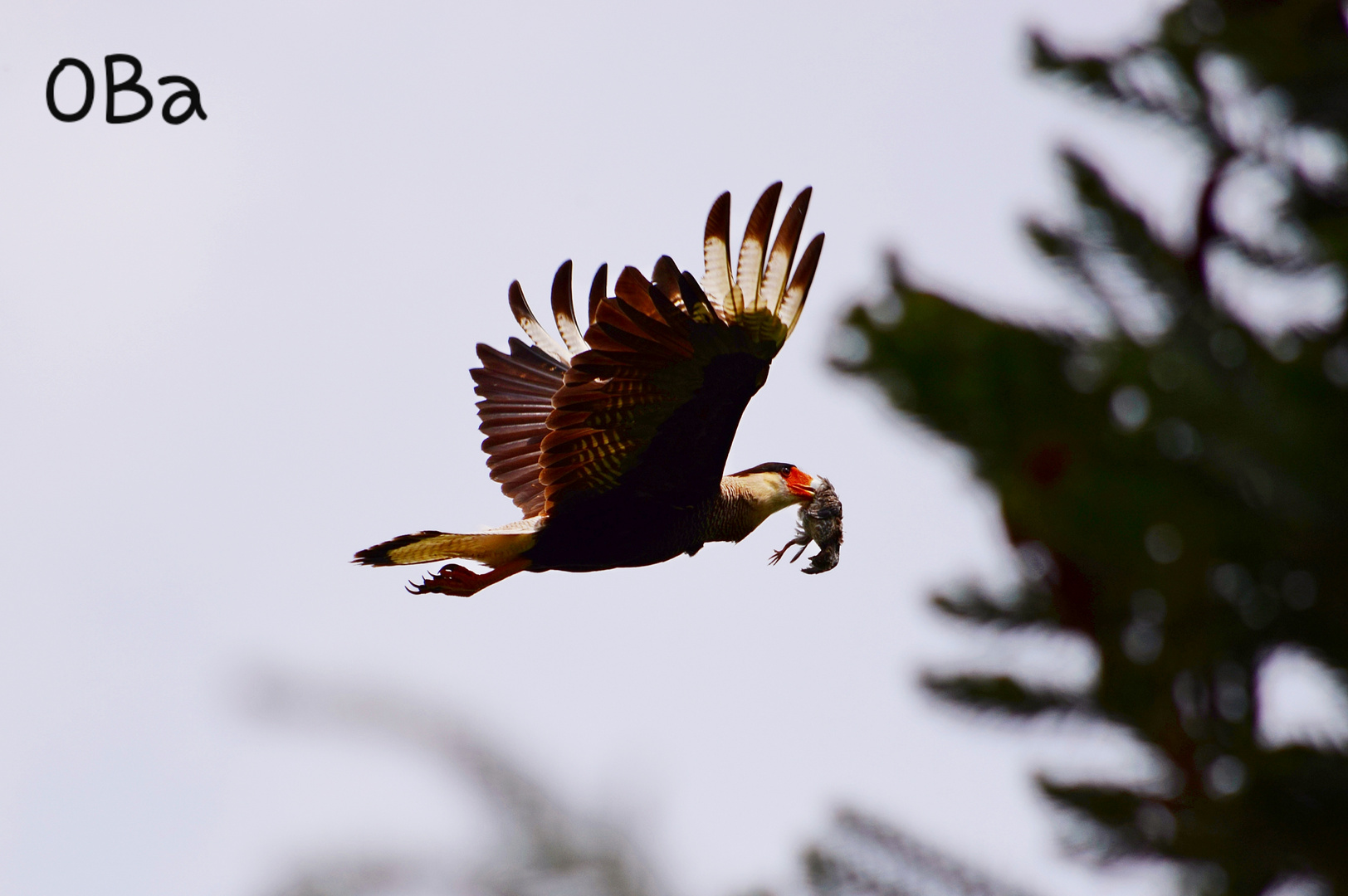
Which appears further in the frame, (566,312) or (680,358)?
(566,312)

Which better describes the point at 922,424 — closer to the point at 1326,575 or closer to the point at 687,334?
the point at 1326,575

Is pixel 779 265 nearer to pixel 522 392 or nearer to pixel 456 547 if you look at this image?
pixel 456 547

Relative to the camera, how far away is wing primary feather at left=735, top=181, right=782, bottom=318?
19.2ft

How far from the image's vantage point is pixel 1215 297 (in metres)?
1.33

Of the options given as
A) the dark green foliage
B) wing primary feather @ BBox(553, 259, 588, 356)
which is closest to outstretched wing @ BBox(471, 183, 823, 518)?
wing primary feather @ BBox(553, 259, 588, 356)

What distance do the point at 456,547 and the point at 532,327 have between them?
6.52 feet

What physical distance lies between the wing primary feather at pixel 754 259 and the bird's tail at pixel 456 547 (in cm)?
158

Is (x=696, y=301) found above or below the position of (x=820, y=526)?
above

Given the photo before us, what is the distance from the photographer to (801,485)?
6.97 meters

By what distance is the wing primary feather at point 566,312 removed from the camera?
7520 mm

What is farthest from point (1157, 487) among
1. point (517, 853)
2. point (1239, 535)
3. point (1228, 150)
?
point (1228, 150)

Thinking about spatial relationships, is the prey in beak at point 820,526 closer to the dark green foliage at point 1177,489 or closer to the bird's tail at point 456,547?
the bird's tail at point 456,547

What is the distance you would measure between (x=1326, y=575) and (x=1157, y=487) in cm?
27

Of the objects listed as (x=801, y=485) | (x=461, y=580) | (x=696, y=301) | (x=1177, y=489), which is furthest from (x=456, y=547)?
(x=1177, y=489)
